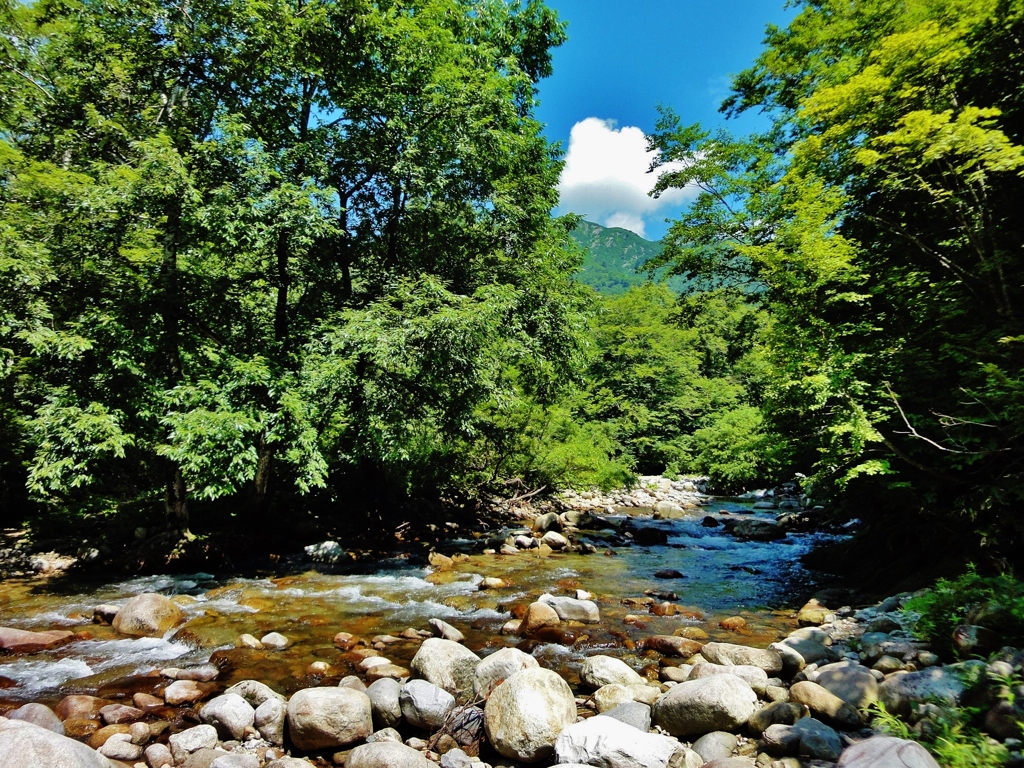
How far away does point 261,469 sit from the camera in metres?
11.6

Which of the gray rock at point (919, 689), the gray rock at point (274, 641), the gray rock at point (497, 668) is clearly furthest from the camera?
the gray rock at point (274, 641)

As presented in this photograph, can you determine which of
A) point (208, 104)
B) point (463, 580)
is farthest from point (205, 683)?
point (208, 104)

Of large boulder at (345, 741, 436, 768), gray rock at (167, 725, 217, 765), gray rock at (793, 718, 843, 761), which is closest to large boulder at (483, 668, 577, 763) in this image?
large boulder at (345, 741, 436, 768)

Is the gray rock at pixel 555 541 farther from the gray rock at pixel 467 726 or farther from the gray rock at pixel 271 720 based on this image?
the gray rock at pixel 271 720

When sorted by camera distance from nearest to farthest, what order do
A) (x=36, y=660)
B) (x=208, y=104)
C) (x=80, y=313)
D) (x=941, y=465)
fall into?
(x=36, y=660), (x=941, y=465), (x=80, y=313), (x=208, y=104)

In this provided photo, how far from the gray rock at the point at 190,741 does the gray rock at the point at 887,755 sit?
505 cm

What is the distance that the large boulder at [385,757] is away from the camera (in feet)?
13.9

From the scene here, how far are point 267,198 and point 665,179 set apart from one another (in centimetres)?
1081

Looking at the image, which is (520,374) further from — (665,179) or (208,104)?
(208,104)

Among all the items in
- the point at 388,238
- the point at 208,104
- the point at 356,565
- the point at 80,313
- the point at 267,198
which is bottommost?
the point at 356,565

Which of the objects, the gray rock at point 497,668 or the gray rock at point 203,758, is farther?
the gray rock at point 497,668

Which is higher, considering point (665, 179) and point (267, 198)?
point (665, 179)

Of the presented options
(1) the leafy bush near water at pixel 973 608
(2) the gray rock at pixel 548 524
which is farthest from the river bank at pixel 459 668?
(2) the gray rock at pixel 548 524

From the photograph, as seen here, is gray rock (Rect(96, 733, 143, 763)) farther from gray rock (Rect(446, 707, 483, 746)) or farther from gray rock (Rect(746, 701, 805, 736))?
gray rock (Rect(746, 701, 805, 736))
